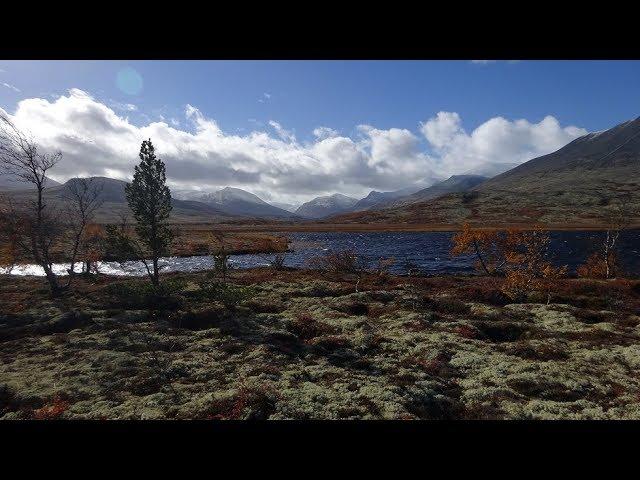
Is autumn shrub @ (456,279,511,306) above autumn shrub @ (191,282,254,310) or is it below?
below

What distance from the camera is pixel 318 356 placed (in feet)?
71.5

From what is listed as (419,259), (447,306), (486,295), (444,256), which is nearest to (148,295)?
(447,306)

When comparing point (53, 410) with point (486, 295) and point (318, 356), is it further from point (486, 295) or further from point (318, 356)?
point (486, 295)

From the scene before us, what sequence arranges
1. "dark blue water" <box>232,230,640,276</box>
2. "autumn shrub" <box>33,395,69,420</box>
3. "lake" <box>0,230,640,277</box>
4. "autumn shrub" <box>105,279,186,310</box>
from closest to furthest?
1. "autumn shrub" <box>33,395,69,420</box>
2. "autumn shrub" <box>105,279,186,310</box>
3. "lake" <box>0,230,640,277</box>
4. "dark blue water" <box>232,230,640,276</box>

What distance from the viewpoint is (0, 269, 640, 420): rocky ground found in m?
15.6

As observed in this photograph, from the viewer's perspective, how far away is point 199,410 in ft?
50.1

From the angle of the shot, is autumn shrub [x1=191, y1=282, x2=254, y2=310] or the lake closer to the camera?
autumn shrub [x1=191, y1=282, x2=254, y2=310]

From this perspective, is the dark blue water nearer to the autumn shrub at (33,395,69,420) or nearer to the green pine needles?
the green pine needles

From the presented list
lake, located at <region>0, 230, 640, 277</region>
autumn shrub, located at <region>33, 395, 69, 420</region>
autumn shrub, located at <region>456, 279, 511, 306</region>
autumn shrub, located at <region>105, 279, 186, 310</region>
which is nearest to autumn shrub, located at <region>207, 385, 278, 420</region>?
autumn shrub, located at <region>33, 395, 69, 420</region>

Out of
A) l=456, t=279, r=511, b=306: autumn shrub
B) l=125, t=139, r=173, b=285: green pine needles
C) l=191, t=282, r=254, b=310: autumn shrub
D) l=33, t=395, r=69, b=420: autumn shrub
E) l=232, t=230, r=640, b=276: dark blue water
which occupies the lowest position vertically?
l=232, t=230, r=640, b=276: dark blue water
